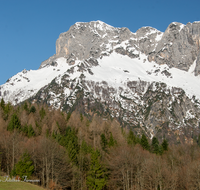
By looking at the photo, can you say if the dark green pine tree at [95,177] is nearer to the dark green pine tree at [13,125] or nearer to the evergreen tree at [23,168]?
the evergreen tree at [23,168]

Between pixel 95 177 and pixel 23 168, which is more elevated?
pixel 23 168

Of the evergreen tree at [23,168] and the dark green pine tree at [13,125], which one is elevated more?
the dark green pine tree at [13,125]

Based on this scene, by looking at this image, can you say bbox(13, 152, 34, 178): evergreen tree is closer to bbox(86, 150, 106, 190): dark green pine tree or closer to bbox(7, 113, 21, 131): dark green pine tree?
bbox(86, 150, 106, 190): dark green pine tree

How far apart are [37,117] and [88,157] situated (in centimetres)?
4757

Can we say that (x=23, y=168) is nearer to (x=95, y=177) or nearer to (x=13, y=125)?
(x=95, y=177)

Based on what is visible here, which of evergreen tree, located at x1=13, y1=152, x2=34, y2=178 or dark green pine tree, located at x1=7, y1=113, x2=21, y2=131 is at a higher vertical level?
dark green pine tree, located at x1=7, y1=113, x2=21, y2=131

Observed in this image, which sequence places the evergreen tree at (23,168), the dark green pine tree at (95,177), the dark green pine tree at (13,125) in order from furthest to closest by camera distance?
the dark green pine tree at (13,125) < the dark green pine tree at (95,177) < the evergreen tree at (23,168)

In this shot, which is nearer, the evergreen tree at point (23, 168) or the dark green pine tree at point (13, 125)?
the evergreen tree at point (23, 168)

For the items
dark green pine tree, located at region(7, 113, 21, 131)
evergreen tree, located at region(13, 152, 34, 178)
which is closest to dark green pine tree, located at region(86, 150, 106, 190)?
evergreen tree, located at region(13, 152, 34, 178)

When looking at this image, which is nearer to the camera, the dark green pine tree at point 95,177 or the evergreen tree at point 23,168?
the evergreen tree at point 23,168

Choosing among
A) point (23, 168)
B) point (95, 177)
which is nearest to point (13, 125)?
point (23, 168)

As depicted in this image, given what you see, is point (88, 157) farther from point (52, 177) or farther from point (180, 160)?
point (180, 160)

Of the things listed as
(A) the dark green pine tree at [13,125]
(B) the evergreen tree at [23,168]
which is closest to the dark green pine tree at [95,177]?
(B) the evergreen tree at [23,168]

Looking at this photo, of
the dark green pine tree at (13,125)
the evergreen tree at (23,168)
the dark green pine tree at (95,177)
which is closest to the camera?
the evergreen tree at (23,168)
